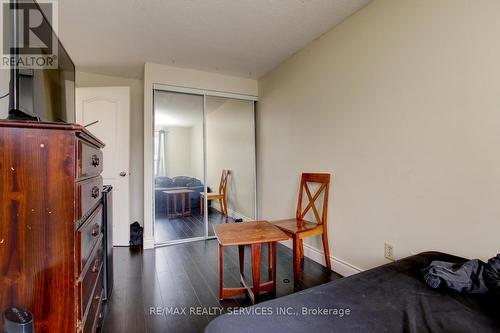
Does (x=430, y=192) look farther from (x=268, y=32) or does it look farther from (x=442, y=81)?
(x=268, y=32)

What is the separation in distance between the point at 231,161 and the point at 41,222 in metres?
3.01

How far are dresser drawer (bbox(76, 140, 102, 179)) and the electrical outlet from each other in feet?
6.91

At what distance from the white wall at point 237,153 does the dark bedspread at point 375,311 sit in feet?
9.12

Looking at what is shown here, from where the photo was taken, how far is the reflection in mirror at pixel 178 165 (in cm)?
328

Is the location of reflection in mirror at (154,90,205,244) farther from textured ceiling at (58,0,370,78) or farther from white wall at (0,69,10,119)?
white wall at (0,69,10,119)

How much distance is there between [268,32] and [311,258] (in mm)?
2469

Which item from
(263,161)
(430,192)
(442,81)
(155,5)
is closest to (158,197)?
(263,161)

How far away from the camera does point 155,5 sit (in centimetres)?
202

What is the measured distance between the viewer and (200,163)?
3.56 m

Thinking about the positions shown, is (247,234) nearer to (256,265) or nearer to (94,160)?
(256,265)

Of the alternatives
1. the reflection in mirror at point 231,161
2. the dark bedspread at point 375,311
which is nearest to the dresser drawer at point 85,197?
the dark bedspread at point 375,311

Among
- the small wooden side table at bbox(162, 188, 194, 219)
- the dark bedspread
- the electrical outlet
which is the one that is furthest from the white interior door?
the electrical outlet

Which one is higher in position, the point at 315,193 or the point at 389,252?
the point at 315,193

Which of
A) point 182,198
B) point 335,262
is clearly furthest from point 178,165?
point 335,262
